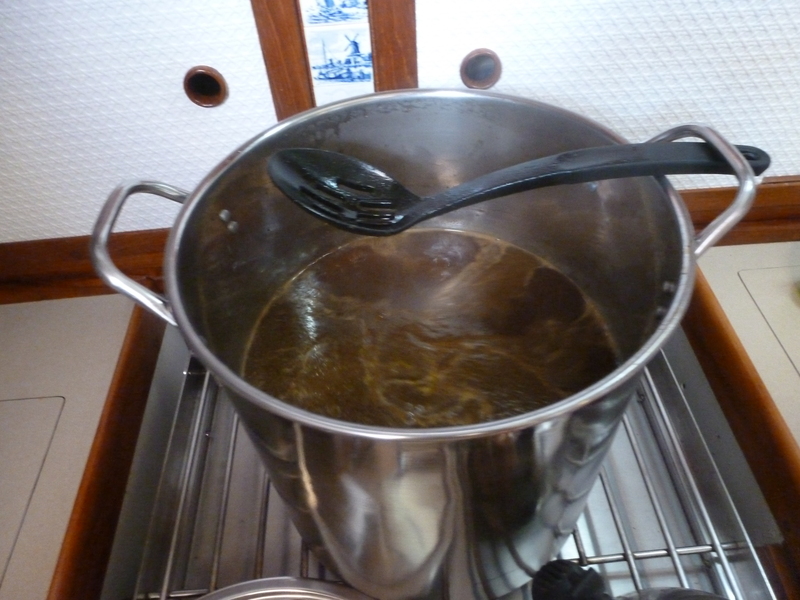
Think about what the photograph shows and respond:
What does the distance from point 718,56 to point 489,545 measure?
1.70 feet

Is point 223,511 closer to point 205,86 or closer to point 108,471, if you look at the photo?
point 108,471

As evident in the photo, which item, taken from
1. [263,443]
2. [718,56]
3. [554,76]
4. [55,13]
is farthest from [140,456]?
[718,56]

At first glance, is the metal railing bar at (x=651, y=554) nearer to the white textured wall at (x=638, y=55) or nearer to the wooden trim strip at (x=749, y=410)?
the wooden trim strip at (x=749, y=410)

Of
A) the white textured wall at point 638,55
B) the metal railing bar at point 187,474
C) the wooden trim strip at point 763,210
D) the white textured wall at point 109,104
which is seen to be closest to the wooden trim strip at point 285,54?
the white textured wall at point 109,104

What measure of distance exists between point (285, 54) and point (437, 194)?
194 millimetres

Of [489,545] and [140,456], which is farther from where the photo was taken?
[140,456]

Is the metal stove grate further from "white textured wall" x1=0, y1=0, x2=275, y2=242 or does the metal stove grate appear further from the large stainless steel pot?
"white textured wall" x1=0, y1=0, x2=275, y2=242

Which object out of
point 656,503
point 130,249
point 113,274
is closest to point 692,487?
point 656,503

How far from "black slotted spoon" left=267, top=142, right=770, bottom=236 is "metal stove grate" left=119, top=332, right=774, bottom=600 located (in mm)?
272

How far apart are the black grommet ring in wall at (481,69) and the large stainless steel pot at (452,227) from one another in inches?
1.7

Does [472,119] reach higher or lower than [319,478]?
higher

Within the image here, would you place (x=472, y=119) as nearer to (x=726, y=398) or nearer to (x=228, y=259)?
(x=228, y=259)

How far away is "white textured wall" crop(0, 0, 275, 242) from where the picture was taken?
1.70 ft

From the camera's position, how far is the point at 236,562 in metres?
0.55
